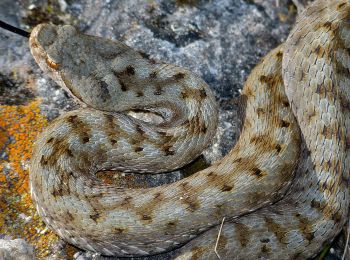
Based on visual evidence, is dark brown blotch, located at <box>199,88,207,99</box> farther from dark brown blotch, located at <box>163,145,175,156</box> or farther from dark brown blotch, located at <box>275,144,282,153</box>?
dark brown blotch, located at <box>275,144,282,153</box>

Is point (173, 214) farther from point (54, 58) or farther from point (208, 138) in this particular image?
point (54, 58)

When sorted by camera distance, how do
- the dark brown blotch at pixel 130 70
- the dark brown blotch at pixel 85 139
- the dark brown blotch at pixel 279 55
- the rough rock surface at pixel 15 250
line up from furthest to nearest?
the dark brown blotch at pixel 279 55
the dark brown blotch at pixel 130 70
the dark brown blotch at pixel 85 139
the rough rock surface at pixel 15 250

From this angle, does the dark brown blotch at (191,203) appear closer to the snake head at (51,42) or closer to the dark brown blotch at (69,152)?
the dark brown blotch at (69,152)

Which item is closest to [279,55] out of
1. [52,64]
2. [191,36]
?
[191,36]

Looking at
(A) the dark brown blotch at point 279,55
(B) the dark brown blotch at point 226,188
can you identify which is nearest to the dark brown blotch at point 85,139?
(B) the dark brown blotch at point 226,188

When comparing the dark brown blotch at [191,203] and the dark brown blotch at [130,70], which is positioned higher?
the dark brown blotch at [130,70]

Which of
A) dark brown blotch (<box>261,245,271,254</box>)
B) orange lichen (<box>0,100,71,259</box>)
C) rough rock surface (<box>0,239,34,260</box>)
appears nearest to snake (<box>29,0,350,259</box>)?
dark brown blotch (<box>261,245,271,254</box>)

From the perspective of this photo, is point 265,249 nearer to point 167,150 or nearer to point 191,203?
point 191,203
